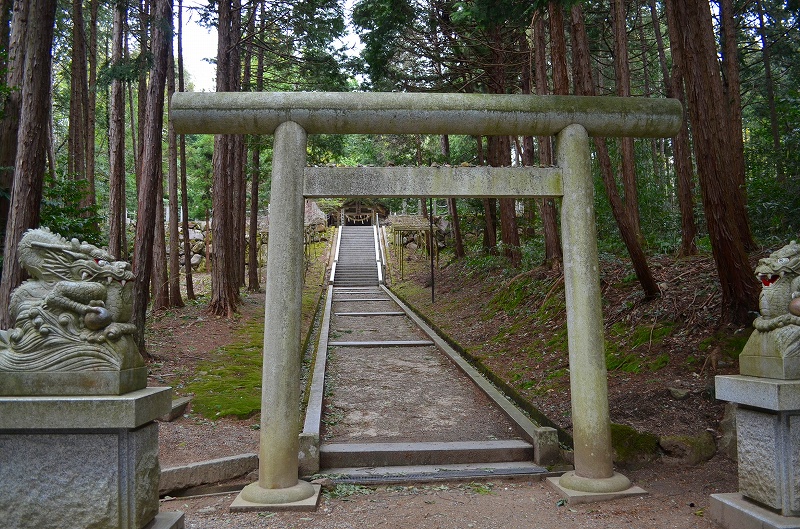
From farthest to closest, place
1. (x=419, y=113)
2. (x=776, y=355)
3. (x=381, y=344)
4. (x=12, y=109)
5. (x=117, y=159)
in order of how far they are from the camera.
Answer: (x=381, y=344)
(x=117, y=159)
(x=12, y=109)
(x=419, y=113)
(x=776, y=355)

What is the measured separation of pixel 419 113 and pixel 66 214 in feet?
21.5

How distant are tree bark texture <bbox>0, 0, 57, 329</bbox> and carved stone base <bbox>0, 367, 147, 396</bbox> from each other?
3.67 meters

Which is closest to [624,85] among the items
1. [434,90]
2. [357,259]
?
[434,90]

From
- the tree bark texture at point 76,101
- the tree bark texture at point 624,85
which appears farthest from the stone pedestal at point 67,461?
the tree bark texture at point 76,101

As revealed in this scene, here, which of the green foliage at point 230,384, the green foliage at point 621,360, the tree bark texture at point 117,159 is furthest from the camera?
the tree bark texture at point 117,159

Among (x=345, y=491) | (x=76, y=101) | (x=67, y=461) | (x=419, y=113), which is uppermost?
(x=76, y=101)

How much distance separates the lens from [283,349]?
5.00 meters

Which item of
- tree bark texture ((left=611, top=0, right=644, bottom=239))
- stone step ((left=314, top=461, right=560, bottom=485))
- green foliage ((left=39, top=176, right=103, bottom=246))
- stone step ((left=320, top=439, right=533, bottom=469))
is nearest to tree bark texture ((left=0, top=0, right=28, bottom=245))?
green foliage ((left=39, top=176, right=103, bottom=246))

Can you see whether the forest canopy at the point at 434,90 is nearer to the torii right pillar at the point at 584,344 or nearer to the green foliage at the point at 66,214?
the green foliage at the point at 66,214

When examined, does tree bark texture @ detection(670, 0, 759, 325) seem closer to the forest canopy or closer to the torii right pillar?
the forest canopy

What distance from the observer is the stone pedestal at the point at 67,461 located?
3324 mm

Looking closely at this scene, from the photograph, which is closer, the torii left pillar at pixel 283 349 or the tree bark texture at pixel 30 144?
the torii left pillar at pixel 283 349

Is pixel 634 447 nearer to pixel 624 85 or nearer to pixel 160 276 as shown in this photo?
pixel 624 85

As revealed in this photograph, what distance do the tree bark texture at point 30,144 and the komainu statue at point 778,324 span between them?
7211mm
